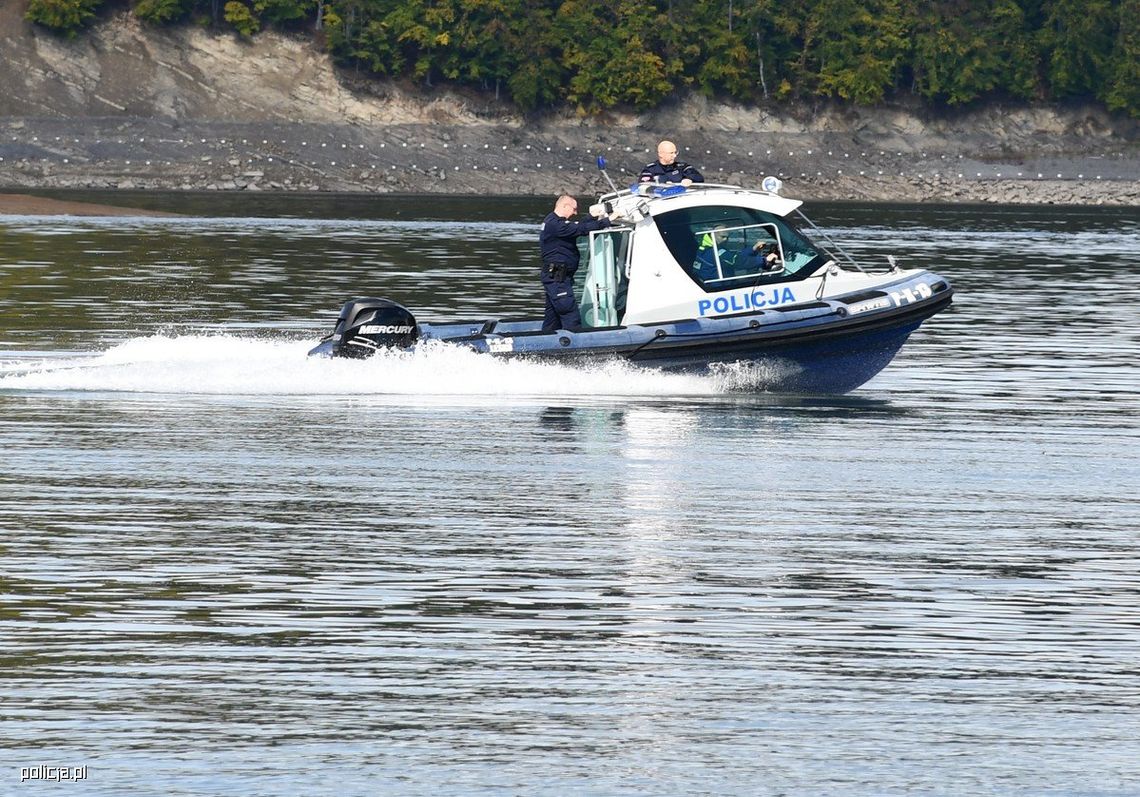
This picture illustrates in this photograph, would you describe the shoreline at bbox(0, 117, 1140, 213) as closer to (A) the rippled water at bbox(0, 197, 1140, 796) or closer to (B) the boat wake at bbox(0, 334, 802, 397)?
(B) the boat wake at bbox(0, 334, 802, 397)

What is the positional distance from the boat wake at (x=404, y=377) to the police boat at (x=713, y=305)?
0.12 m

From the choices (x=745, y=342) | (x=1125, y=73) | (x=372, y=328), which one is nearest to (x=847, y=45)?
(x=1125, y=73)

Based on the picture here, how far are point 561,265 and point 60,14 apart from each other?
83699mm

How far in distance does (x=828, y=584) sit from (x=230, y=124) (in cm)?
8466

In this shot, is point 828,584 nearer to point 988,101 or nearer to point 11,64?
point 11,64

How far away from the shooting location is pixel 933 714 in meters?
8.68

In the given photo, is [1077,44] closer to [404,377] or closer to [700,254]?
[700,254]

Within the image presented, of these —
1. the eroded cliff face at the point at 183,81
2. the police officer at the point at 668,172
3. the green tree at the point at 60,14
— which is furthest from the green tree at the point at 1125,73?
the police officer at the point at 668,172

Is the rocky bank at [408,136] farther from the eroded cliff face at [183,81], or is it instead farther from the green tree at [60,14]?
the green tree at [60,14]

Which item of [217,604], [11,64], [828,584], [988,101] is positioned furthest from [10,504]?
[988,101]

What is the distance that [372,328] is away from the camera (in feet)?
62.8

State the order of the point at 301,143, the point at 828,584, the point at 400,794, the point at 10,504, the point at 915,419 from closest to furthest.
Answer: the point at 400,794 < the point at 828,584 < the point at 10,504 < the point at 915,419 < the point at 301,143

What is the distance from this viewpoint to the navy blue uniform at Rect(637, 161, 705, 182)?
20594 millimetres

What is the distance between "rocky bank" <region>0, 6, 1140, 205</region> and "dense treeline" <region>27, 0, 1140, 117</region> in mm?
1280
